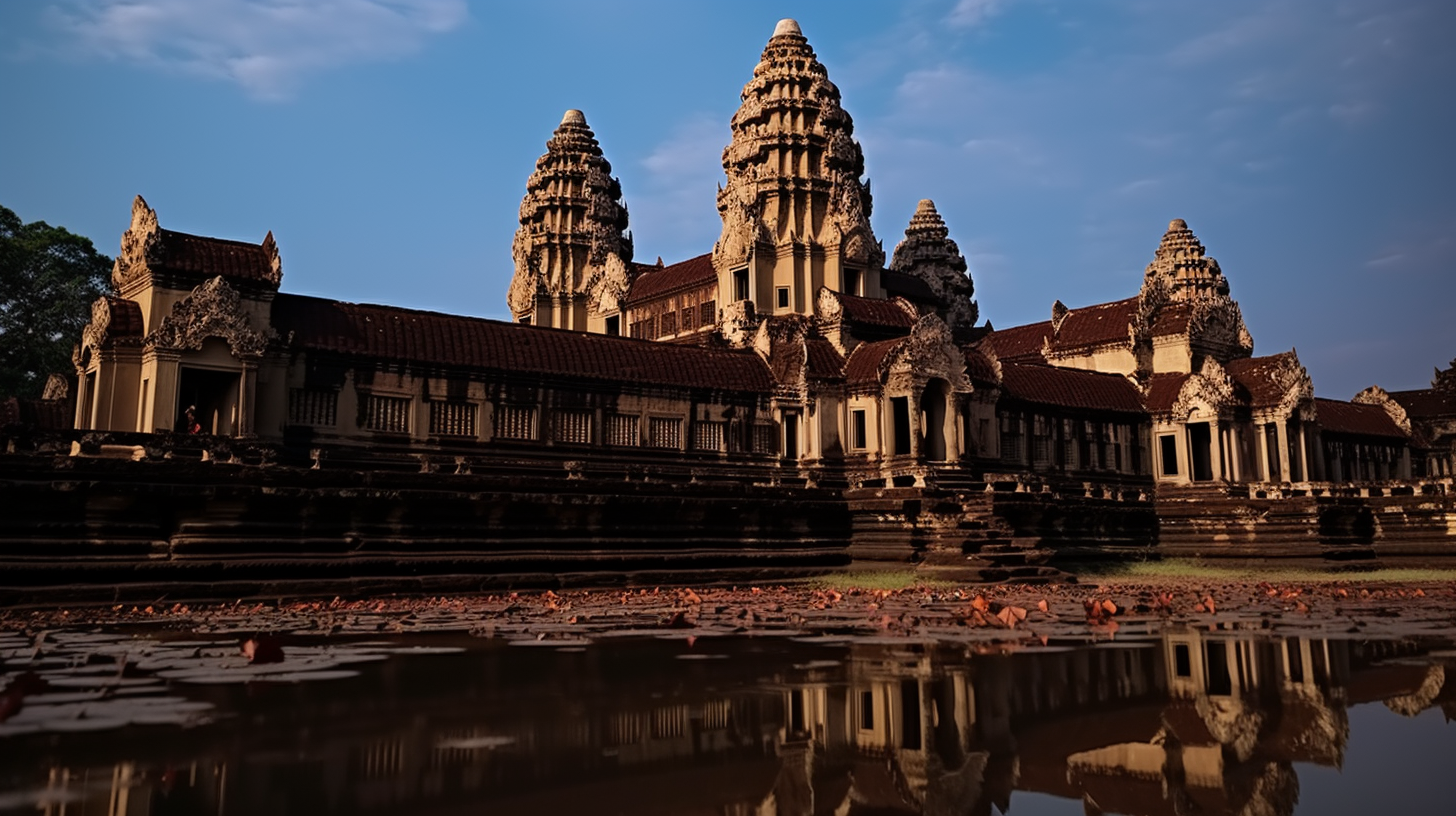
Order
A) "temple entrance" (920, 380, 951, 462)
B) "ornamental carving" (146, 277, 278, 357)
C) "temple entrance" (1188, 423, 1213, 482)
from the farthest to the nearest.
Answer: "temple entrance" (1188, 423, 1213, 482) < "temple entrance" (920, 380, 951, 462) < "ornamental carving" (146, 277, 278, 357)

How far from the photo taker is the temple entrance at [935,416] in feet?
126

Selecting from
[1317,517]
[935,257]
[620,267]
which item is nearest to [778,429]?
[1317,517]

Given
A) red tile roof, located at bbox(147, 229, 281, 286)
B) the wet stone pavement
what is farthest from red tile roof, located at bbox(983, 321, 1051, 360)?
the wet stone pavement

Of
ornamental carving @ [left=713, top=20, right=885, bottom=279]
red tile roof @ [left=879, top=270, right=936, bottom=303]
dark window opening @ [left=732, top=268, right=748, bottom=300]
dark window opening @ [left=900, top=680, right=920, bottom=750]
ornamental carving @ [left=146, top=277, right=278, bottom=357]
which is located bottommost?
dark window opening @ [left=900, top=680, right=920, bottom=750]

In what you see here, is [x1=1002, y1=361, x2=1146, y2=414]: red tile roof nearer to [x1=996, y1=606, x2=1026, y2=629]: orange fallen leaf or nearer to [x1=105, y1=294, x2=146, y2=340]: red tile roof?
[x1=996, y1=606, x2=1026, y2=629]: orange fallen leaf

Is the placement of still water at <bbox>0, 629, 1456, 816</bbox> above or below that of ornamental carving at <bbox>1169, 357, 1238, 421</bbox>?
below

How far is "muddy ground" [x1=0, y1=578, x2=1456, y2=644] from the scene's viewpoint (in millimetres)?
14203

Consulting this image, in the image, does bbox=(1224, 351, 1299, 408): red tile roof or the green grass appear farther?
bbox=(1224, 351, 1299, 408): red tile roof

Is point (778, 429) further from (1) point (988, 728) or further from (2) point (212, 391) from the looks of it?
(1) point (988, 728)

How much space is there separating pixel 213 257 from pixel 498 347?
7.96 metres

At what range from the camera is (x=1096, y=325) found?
175 feet

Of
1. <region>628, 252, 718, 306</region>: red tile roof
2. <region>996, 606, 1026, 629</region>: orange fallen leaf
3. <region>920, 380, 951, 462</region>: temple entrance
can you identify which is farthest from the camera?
<region>628, 252, 718, 306</region>: red tile roof

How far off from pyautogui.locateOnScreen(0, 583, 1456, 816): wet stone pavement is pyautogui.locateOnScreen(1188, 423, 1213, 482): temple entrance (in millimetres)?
34256

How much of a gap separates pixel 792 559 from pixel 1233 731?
2247cm
